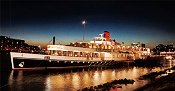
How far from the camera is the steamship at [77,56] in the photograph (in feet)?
146

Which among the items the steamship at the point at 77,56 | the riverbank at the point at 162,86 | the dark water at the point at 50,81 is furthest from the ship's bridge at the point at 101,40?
the riverbank at the point at 162,86

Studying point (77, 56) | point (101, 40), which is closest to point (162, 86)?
point (77, 56)

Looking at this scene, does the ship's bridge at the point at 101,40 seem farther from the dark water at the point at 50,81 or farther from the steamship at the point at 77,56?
the dark water at the point at 50,81

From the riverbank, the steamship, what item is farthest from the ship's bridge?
the riverbank

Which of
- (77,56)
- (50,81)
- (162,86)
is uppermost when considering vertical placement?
(77,56)

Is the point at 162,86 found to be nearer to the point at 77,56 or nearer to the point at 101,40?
the point at 77,56

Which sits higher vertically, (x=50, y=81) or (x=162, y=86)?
(x=162, y=86)

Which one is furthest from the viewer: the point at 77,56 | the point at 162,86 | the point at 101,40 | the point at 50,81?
the point at 101,40

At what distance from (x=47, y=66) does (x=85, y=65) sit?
1073 cm

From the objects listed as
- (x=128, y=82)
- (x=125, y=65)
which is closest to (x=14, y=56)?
(x=128, y=82)

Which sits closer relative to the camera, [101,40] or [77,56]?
[77,56]

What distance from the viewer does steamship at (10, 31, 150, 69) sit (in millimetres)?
44444

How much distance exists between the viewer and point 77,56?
175 ft

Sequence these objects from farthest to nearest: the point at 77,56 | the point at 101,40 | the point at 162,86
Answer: the point at 101,40 < the point at 77,56 < the point at 162,86
